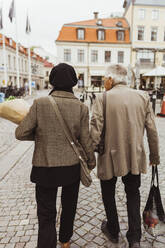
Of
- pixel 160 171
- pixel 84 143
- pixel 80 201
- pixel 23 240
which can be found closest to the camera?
pixel 84 143

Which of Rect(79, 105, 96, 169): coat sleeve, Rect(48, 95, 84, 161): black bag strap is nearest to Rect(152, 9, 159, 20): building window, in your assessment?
Rect(79, 105, 96, 169): coat sleeve

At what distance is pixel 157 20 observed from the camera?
33406 mm

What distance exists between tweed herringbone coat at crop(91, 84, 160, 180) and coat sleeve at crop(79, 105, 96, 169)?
0.09 metres

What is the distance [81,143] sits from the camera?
192 cm

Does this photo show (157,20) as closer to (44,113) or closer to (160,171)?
(160,171)

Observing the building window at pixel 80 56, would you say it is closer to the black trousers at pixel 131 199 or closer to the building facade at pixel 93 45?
the building facade at pixel 93 45

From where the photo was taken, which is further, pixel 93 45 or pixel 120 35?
pixel 120 35

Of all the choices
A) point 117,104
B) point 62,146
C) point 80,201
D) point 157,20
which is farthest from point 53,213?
point 157,20

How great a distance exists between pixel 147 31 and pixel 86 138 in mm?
36138

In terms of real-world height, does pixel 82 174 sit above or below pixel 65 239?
above

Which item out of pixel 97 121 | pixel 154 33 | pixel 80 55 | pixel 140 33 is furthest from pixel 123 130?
pixel 154 33

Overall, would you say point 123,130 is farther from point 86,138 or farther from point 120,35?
point 120,35

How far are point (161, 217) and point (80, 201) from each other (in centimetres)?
119

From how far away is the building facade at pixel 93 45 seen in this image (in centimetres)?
3312
